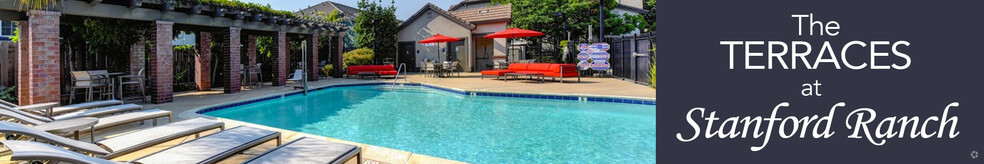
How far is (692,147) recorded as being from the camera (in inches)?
130

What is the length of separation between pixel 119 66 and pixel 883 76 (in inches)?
457

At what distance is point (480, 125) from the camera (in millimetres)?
6344

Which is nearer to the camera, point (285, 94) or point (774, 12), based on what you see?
point (774, 12)

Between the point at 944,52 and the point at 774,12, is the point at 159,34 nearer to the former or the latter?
the point at 774,12

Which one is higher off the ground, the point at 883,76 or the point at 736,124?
the point at 883,76

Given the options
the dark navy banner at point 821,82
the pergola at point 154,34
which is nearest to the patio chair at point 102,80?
the pergola at point 154,34

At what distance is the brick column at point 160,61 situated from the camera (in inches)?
316

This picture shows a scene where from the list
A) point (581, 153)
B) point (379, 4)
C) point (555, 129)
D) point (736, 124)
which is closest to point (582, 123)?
point (555, 129)

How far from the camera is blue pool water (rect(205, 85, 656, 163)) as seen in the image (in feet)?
15.3

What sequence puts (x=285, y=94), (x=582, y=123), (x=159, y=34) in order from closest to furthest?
(x=582, y=123), (x=159, y=34), (x=285, y=94)

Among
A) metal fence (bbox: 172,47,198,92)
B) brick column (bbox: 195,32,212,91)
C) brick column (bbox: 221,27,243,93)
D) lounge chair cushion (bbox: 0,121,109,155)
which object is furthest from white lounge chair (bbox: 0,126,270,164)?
metal fence (bbox: 172,47,198,92)

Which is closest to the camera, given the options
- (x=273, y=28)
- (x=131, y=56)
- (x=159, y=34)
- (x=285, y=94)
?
(x=159, y=34)

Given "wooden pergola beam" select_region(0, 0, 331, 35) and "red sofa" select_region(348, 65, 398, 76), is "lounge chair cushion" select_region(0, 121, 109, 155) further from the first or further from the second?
"red sofa" select_region(348, 65, 398, 76)

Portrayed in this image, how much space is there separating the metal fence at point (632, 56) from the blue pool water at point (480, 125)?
3.51 metres
